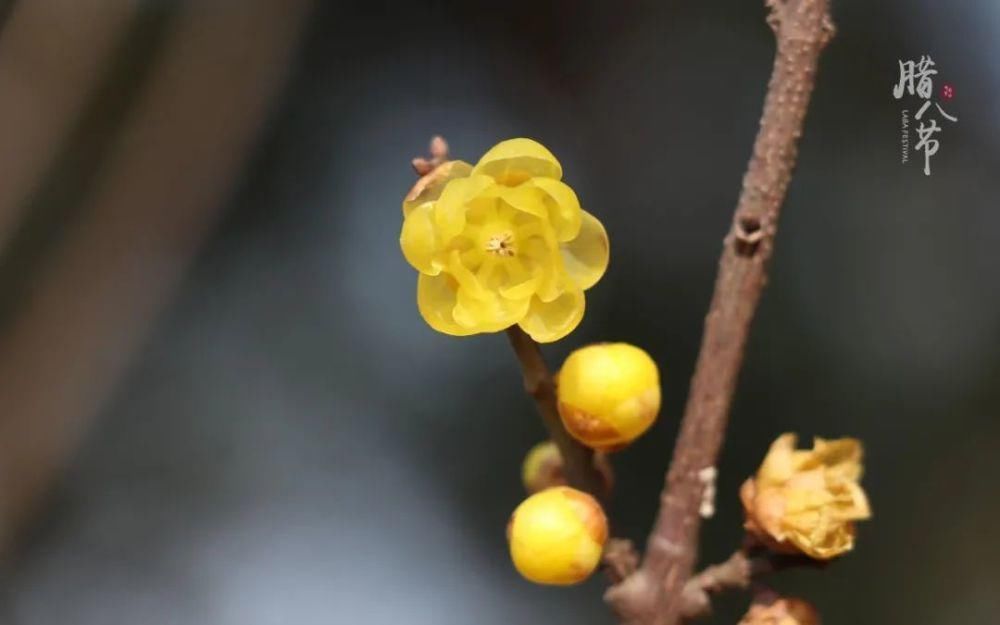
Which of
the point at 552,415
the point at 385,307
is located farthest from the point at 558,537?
the point at 385,307

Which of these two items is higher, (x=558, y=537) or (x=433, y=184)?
(x=433, y=184)

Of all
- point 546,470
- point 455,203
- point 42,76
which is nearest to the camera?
point 455,203

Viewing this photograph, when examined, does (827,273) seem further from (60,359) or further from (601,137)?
(60,359)

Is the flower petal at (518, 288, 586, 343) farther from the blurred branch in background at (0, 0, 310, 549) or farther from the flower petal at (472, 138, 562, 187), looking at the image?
the blurred branch in background at (0, 0, 310, 549)

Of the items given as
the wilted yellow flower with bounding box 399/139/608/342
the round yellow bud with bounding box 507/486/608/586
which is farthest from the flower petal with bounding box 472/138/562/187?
the round yellow bud with bounding box 507/486/608/586

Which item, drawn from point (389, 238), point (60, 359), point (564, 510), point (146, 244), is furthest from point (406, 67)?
point (564, 510)

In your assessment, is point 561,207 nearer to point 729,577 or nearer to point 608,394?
point 608,394

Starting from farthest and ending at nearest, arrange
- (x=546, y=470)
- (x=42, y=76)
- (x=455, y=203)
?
(x=42, y=76)
(x=546, y=470)
(x=455, y=203)
